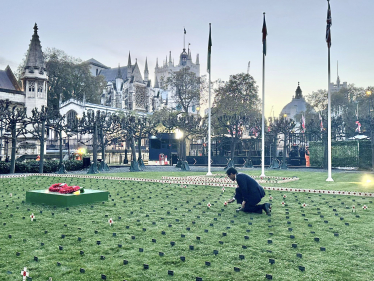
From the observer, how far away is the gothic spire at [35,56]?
63.2 metres

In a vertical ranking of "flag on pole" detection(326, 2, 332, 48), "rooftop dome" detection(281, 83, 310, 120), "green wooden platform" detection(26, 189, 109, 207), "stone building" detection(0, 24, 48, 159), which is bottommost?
"green wooden platform" detection(26, 189, 109, 207)

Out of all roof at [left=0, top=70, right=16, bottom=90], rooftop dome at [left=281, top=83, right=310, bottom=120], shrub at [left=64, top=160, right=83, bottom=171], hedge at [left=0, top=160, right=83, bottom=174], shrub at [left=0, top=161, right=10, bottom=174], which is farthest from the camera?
rooftop dome at [left=281, top=83, right=310, bottom=120]

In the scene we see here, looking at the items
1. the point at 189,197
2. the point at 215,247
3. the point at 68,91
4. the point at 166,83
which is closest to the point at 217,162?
the point at 166,83

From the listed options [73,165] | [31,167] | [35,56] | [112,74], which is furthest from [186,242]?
[112,74]

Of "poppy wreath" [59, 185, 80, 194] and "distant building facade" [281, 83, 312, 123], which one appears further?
"distant building facade" [281, 83, 312, 123]

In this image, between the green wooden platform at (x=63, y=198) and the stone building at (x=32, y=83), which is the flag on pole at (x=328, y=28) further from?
the stone building at (x=32, y=83)

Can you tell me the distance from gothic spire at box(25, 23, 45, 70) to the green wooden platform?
59202 millimetres

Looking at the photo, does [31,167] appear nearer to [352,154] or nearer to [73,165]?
[73,165]

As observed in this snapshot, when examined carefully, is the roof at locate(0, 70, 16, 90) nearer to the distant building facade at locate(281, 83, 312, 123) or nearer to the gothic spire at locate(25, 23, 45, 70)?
the gothic spire at locate(25, 23, 45, 70)

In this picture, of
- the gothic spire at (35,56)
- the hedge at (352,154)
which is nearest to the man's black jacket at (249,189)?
the hedge at (352,154)

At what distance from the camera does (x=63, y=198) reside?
1055 cm

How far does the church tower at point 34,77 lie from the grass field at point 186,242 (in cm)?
5889

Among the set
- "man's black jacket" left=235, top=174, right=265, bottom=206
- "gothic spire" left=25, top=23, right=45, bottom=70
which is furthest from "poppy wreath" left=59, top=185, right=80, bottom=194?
"gothic spire" left=25, top=23, right=45, bottom=70

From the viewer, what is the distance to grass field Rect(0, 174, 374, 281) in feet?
16.2
